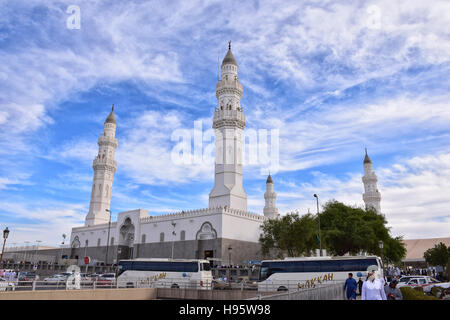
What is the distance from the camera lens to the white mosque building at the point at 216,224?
48.0m

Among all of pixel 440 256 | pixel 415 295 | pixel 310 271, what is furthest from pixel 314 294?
pixel 440 256

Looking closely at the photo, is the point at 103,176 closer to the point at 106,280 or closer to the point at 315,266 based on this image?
the point at 106,280

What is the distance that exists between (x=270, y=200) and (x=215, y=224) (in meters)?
38.3

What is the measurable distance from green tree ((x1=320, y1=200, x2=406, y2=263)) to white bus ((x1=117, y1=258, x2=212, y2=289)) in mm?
20532

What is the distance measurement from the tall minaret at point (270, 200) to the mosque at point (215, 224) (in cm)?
2173

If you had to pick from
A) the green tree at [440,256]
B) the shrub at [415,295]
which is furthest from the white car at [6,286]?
the green tree at [440,256]

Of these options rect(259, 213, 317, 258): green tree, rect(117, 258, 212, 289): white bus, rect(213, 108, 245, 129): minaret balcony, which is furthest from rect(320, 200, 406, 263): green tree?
rect(117, 258, 212, 289): white bus

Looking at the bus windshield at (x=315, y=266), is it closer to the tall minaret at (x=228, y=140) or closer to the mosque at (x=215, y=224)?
the mosque at (x=215, y=224)

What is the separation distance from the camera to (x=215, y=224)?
47625 mm

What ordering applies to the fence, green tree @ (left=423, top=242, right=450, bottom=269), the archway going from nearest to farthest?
1. the fence
2. the archway
3. green tree @ (left=423, top=242, right=450, bottom=269)

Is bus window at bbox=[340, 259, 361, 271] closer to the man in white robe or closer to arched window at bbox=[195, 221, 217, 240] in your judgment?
the man in white robe

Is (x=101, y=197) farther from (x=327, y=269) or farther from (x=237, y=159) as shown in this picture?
(x=327, y=269)

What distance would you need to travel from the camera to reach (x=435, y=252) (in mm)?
78500

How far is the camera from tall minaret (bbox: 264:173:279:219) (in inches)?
3252
